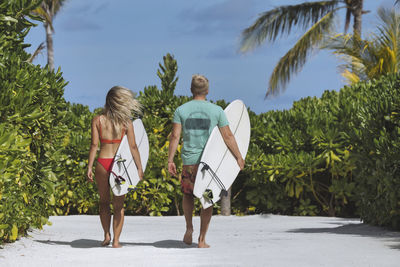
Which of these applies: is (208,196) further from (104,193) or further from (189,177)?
(104,193)

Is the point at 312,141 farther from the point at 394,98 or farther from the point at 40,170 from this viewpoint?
the point at 40,170

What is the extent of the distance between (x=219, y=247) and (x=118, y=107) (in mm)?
1956

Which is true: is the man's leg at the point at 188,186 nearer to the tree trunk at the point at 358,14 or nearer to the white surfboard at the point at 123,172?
the white surfboard at the point at 123,172

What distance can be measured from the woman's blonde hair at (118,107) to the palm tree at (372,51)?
41.0 ft

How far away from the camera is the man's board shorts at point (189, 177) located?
5730 mm

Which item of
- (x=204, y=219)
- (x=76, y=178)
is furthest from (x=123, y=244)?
(x=76, y=178)

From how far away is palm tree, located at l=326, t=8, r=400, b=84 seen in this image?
16.6 m

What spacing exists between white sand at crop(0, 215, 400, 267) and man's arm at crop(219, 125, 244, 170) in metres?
1.00

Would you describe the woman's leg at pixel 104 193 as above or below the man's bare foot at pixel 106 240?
above

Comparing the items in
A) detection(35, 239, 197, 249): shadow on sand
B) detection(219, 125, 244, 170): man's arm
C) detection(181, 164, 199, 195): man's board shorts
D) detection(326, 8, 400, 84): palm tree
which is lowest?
detection(35, 239, 197, 249): shadow on sand

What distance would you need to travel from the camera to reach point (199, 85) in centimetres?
579

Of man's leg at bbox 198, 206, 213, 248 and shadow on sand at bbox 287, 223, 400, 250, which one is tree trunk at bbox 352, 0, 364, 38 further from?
man's leg at bbox 198, 206, 213, 248

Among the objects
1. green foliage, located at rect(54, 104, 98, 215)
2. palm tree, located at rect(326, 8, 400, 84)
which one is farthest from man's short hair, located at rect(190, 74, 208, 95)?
palm tree, located at rect(326, 8, 400, 84)

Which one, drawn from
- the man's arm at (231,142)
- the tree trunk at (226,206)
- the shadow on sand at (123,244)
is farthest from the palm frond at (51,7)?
the man's arm at (231,142)
